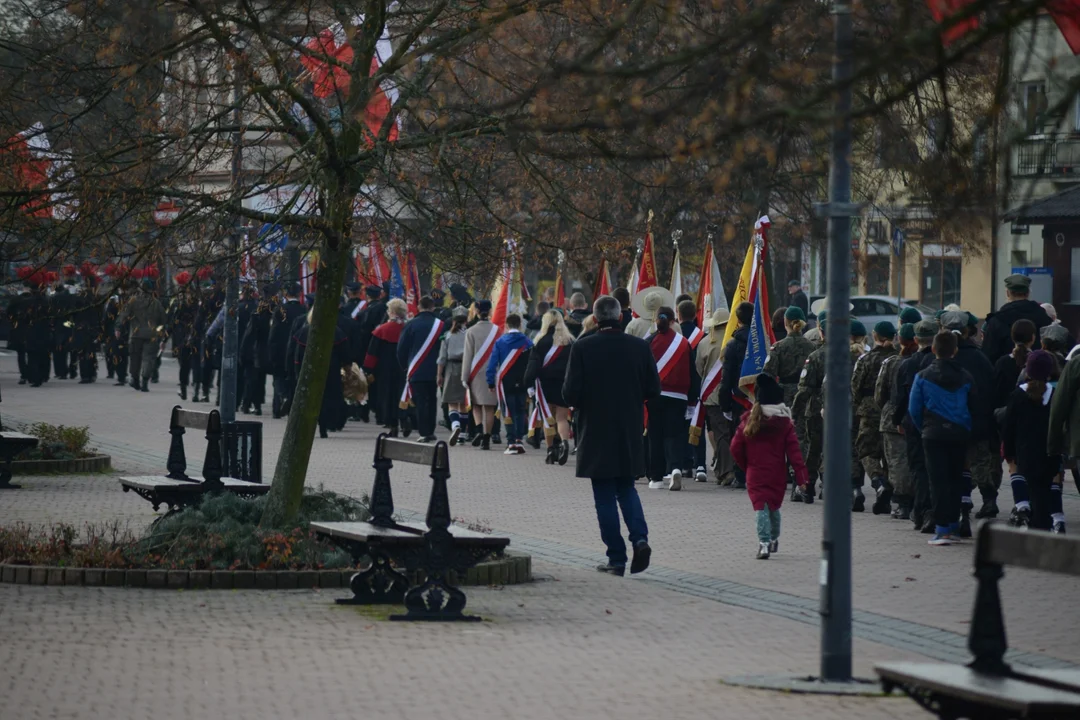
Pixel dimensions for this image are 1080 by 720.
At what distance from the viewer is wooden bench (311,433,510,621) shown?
33.7 ft

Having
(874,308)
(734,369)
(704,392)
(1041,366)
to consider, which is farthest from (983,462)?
(874,308)

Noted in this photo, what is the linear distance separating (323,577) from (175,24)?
3921 millimetres

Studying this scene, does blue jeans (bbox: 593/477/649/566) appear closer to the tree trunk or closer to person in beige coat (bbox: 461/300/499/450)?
the tree trunk

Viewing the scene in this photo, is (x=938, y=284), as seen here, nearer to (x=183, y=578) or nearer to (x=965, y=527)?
(x=965, y=527)

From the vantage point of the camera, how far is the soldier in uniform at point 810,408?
17031 mm

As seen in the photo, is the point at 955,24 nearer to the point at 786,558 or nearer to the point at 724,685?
the point at 724,685

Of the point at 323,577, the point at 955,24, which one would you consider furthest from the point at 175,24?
the point at 955,24

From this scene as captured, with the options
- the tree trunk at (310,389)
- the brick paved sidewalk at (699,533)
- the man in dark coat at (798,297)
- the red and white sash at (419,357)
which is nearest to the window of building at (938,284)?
the man in dark coat at (798,297)

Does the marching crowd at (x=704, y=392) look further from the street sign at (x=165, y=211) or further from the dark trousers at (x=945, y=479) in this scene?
the street sign at (x=165, y=211)

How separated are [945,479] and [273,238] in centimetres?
560

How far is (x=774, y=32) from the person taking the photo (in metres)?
6.80

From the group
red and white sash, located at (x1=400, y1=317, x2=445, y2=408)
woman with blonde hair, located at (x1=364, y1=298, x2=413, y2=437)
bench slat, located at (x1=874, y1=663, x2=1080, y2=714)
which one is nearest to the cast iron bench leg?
bench slat, located at (x1=874, y1=663, x2=1080, y2=714)

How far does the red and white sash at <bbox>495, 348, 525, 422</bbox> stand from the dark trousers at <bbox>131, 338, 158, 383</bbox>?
13635mm

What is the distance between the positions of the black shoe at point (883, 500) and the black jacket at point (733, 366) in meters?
2.22
